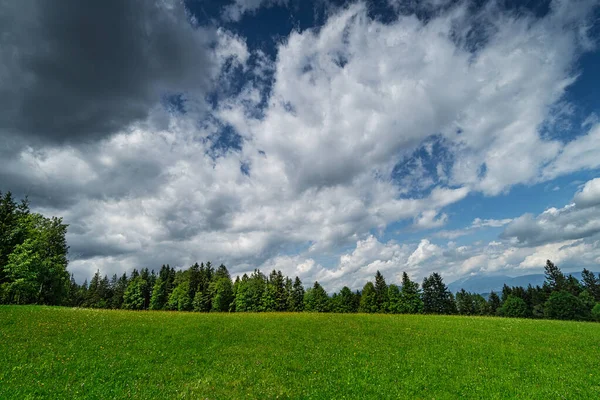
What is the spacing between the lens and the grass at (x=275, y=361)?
42.3 feet

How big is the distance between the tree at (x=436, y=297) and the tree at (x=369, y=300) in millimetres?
17274

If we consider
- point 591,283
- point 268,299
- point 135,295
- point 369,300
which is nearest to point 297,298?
point 268,299

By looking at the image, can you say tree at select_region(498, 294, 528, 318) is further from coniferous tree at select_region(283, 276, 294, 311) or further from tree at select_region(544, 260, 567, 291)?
coniferous tree at select_region(283, 276, 294, 311)

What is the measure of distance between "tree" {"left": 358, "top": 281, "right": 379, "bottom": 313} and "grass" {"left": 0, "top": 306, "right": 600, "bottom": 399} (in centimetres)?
6103

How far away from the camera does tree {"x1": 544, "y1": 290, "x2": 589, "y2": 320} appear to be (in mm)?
75031

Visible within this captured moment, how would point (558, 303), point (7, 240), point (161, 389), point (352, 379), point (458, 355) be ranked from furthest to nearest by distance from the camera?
point (558, 303) < point (7, 240) < point (458, 355) < point (352, 379) < point (161, 389)

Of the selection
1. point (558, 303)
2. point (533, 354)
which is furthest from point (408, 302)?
point (533, 354)

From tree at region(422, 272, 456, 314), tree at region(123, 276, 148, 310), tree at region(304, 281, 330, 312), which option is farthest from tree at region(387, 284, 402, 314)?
tree at region(123, 276, 148, 310)

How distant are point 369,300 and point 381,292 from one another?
487cm

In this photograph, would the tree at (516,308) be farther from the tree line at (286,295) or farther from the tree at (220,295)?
the tree at (220,295)

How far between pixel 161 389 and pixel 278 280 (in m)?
85.3

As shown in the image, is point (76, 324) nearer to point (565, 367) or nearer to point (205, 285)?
point (565, 367)

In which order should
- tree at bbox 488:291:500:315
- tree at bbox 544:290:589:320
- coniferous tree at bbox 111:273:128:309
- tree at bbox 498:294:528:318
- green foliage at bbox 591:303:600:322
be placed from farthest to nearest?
1. tree at bbox 488:291:500:315
2. coniferous tree at bbox 111:273:128:309
3. tree at bbox 498:294:528:318
4. tree at bbox 544:290:589:320
5. green foliage at bbox 591:303:600:322

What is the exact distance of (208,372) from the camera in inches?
592
